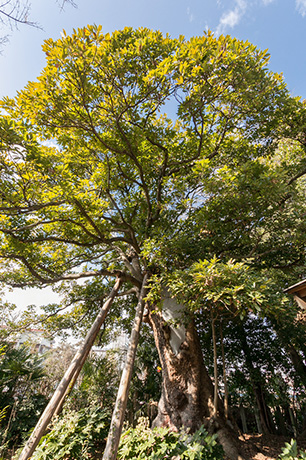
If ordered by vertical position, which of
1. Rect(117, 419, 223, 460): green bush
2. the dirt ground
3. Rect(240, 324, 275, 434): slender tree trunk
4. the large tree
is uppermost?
the large tree

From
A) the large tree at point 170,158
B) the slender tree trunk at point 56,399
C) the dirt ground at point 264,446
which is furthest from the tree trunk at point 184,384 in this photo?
the slender tree trunk at point 56,399

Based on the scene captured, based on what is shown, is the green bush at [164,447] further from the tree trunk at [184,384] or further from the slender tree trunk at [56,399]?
the slender tree trunk at [56,399]

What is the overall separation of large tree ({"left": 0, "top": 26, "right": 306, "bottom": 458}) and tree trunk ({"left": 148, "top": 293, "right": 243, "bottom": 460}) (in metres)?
0.02

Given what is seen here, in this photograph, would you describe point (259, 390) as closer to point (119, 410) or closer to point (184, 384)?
point (184, 384)

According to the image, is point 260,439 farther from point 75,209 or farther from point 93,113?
point 93,113

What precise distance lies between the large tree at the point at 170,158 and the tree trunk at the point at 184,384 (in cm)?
2

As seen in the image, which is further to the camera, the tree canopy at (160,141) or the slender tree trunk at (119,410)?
the tree canopy at (160,141)

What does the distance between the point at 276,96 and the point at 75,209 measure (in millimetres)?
4600

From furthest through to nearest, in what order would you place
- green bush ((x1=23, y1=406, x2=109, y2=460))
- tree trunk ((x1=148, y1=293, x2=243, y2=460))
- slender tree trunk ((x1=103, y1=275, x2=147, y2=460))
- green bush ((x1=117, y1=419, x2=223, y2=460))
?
tree trunk ((x1=148, y1=293, x2=243, y2=460)) < green bush ((x1=23, y1=406, x2=109, y2=460)) < green bush ((x1=117, y1=419, x2=223, y2=460)) < slender tree trunk ((x1=103, y1=275, x2=147, y2=460))

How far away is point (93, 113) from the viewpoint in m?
4.46

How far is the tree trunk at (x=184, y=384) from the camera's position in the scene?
13.1 feet

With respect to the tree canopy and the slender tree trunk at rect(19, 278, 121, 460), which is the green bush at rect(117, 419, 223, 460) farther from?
the tree canopy

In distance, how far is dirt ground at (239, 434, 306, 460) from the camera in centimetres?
402

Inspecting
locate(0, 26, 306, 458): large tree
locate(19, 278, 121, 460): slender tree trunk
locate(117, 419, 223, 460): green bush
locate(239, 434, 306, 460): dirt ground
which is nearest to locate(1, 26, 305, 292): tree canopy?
locate(0, 26, 306, 458): large tree
